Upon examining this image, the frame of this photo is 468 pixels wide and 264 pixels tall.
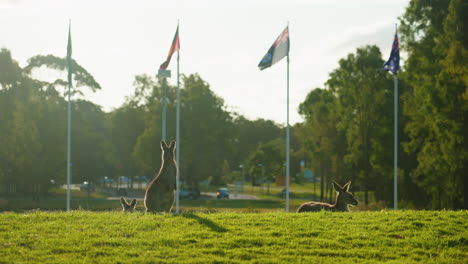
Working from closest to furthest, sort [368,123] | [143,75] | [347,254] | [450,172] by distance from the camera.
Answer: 1. [347,254]
2. [450,172]
3. [368,123]
4. [143,75]

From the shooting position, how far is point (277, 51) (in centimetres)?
2641

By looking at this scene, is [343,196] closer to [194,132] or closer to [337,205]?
[337,205]

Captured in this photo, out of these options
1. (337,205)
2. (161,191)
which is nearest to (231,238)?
(161,191)

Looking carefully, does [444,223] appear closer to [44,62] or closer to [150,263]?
[150,263]

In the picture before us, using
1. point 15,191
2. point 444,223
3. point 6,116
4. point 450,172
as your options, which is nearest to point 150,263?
point 444,223

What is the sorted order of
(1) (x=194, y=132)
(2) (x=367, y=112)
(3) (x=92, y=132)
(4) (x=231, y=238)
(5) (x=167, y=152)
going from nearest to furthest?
(4) (x=231, y=238) → (5) (x=167, y=152) → (2) (x=367, y=112) → (1) (x=194, y=132) → (3) (x=92, y=132)

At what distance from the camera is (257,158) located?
285ft

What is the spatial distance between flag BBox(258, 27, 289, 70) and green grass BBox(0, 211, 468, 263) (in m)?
11.6

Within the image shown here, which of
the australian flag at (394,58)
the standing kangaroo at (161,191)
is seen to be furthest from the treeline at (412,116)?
the standing kangaroo at (161,191)

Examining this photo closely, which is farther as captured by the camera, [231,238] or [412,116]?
[412,116]

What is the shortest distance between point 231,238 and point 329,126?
44.7 metres

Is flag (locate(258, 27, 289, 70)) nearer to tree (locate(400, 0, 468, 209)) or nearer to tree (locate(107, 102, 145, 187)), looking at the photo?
tree (locate(400, 0, 468, 209))

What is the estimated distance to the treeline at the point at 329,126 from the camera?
3728 centimetres

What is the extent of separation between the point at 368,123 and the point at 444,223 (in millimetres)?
36247
